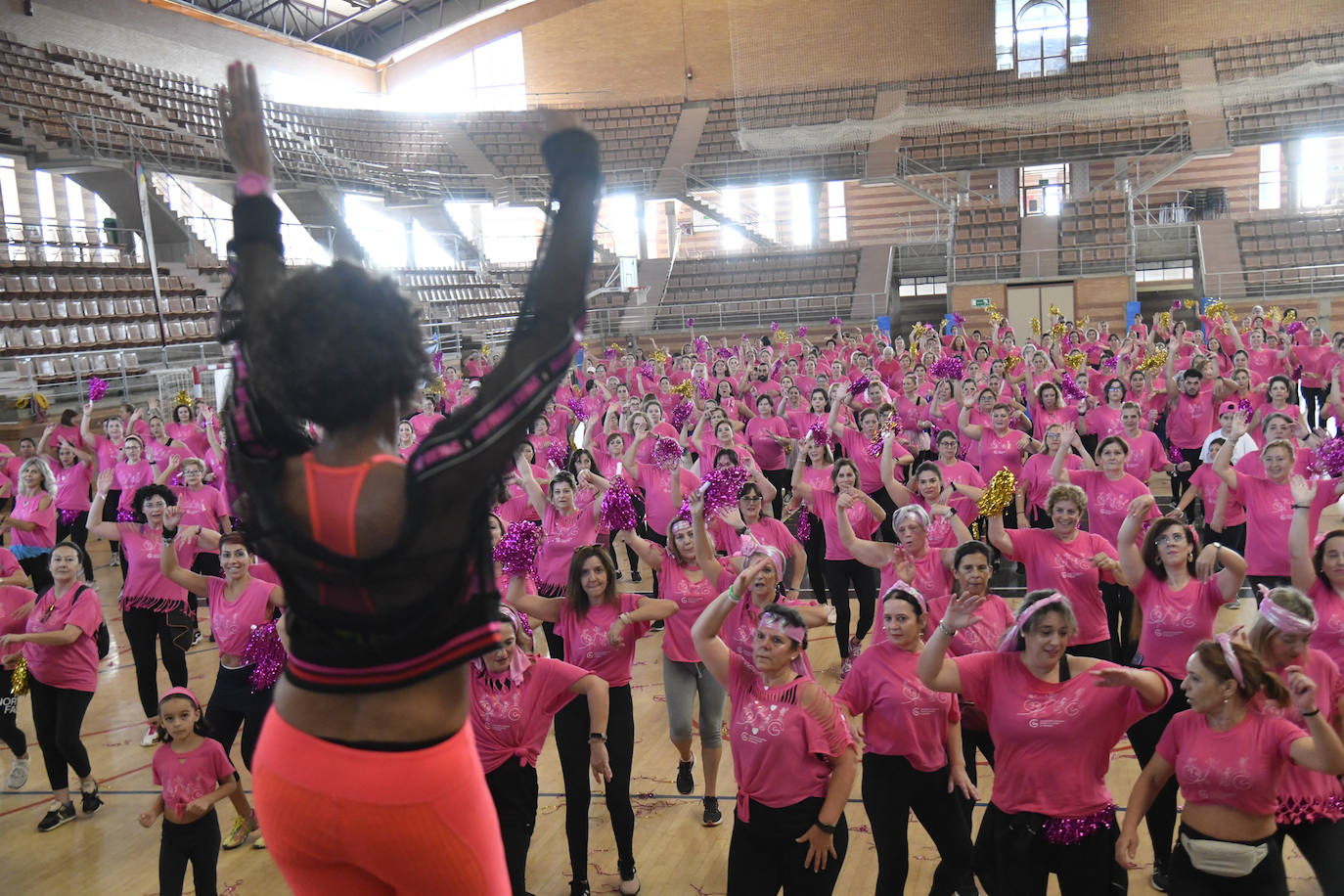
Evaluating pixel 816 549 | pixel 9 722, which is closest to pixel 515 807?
pixel 9 722

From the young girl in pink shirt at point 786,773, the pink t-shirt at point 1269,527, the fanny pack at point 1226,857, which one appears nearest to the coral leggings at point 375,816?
the young girl in pink shirt at point 786,773

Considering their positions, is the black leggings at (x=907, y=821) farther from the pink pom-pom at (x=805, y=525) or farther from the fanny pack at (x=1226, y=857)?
the pink pom-pom at (x=805, y=525)

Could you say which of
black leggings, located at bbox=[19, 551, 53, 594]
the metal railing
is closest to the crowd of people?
black leggings, located at bbox=[19, 551, 53, 594]

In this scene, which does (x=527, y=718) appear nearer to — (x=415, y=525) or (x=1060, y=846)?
(x=1060, y=846)

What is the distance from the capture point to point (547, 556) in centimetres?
736

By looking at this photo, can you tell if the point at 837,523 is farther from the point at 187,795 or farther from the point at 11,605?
the point at 11,605

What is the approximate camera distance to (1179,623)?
4.86m

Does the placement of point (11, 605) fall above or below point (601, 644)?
above

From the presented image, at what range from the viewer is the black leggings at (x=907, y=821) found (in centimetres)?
422

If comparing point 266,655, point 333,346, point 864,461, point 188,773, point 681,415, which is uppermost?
point 333,346

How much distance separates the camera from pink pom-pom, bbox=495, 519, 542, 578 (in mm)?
5633

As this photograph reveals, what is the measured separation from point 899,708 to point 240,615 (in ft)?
11.7

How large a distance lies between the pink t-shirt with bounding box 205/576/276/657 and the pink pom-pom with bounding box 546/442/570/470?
4275 mm

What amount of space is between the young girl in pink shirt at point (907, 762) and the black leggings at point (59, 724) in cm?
439
